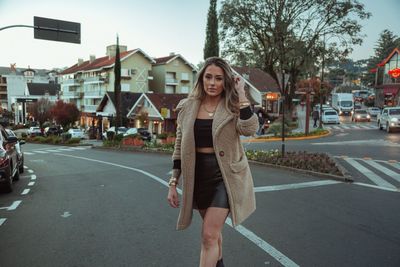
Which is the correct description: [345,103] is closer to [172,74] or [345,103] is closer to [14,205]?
[172,74]

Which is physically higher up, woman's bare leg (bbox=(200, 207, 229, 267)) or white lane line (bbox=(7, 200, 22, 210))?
woman's bare leg (bbox=(200, 207, 229, 267))

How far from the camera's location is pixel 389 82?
201 feet

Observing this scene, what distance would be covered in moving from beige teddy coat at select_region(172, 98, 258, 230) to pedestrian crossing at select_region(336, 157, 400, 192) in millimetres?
6311

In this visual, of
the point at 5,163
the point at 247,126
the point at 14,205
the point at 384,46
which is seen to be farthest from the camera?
the point at 384,46

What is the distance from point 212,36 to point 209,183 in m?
36.3

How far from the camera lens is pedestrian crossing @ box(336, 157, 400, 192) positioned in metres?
8.90

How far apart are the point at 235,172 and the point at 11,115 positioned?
97.1m

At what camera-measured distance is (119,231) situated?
533cm

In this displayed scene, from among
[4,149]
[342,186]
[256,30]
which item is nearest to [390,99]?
[256,30]

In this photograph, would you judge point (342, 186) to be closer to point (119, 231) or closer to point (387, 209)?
point (387, 209)

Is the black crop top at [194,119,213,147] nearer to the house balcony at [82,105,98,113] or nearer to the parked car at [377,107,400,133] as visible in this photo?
the parked car at [377,107,400,133]

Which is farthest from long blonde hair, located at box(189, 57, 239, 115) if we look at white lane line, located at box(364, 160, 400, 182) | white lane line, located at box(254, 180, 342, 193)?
white lane line, located at box(364, 160, 400, 182)

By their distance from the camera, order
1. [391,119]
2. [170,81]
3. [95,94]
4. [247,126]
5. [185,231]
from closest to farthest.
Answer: [247,126]
[185,231]
[391,119]
[170,81]
[95,94]

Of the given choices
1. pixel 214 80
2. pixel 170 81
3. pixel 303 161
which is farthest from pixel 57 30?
pixel 170 81
